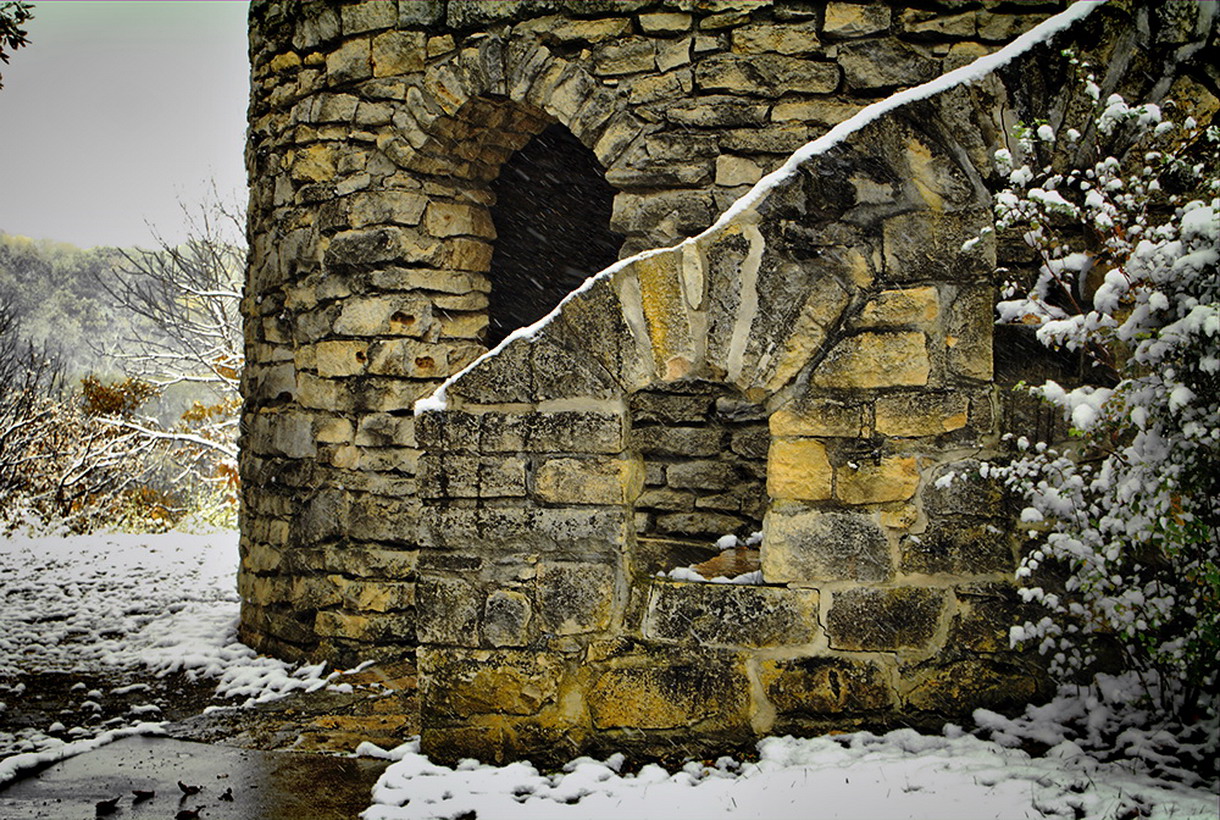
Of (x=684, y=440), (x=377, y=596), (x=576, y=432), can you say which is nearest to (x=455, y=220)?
(x=684, y=440)

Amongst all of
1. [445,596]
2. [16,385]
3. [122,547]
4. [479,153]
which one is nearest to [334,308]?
[479,153]

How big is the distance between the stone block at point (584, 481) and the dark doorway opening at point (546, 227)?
10.6 feet

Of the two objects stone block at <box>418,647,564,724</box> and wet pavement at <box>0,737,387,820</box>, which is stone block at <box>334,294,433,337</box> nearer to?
wet pavement at <box>0,737,387,820</box>

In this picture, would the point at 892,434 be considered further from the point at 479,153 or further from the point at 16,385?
the point at 16,385

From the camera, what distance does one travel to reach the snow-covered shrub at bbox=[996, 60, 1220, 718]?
2188 mm

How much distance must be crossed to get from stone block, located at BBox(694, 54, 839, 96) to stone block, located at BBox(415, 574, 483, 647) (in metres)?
2.56

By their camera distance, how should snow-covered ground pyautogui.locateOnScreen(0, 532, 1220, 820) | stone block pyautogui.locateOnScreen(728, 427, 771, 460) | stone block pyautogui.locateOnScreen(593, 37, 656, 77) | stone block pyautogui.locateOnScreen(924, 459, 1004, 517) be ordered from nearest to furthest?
snow-covered ground pyautogui.locateOnScreen(0, 532, 1220, 820) → stone block pyautogui.locateOnScreen(924, 459, 1004, 517) → stone block pyautogui.locateOnScreen(593, 37, 656, 77) → stone block pyautogui.locateOnScreen(728, 427, 771, 460)

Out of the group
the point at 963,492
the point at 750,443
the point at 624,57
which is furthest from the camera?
the point at 750,443

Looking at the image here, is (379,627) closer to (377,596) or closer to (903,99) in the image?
(377,596)

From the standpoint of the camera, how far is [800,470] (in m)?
2.63

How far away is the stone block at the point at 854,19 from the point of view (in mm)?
4117

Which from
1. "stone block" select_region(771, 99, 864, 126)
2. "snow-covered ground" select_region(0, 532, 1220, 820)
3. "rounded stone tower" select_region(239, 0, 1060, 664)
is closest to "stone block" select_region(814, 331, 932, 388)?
"snow-covered ground" select_region(0, 532, 1220, 820)

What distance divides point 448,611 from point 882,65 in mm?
2932

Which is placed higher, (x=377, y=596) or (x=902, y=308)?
(x=902, y=308)
